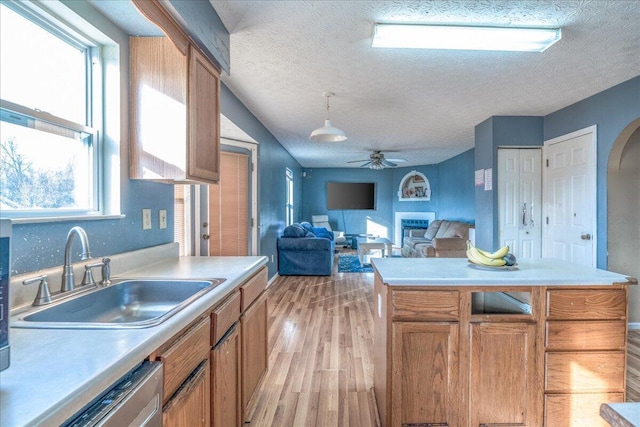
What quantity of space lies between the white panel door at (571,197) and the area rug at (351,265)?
288cm

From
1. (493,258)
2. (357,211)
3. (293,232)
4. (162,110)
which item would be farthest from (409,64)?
(357,211)

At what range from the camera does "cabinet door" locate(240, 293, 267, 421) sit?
163 cm

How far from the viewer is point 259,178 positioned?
170 inches

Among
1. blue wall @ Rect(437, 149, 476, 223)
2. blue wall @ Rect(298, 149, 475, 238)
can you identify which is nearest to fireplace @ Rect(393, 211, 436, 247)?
blue wall @ Rect(298, 149, 475, 238)

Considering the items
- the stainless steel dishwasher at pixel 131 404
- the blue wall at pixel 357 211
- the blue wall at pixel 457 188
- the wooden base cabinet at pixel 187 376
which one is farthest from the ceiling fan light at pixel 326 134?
the blue wall at pixel 357 211

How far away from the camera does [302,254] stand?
537 cm

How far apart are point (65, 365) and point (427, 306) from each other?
1390 mm

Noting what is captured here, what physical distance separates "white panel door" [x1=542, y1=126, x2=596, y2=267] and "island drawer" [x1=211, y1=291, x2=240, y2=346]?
364cm

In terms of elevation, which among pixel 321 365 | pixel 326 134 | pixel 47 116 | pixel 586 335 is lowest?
pixel 321 365

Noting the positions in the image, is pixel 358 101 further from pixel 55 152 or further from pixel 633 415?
pixel 633 415

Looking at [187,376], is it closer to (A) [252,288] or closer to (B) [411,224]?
(A) [252,288]

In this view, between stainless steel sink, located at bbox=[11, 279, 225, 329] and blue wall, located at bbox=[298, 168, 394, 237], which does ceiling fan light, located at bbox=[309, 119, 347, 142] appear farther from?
blue wall, located at bbox=[298, 168, 394, 237]

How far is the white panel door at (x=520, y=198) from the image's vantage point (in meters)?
3.99

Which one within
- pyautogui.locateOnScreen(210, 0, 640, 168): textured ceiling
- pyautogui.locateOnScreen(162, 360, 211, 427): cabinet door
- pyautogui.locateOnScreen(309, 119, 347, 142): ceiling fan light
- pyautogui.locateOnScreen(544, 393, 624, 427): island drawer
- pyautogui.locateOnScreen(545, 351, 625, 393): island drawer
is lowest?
pyautogui.locateOnScreen(544, 393, 624, 427): island drawer
